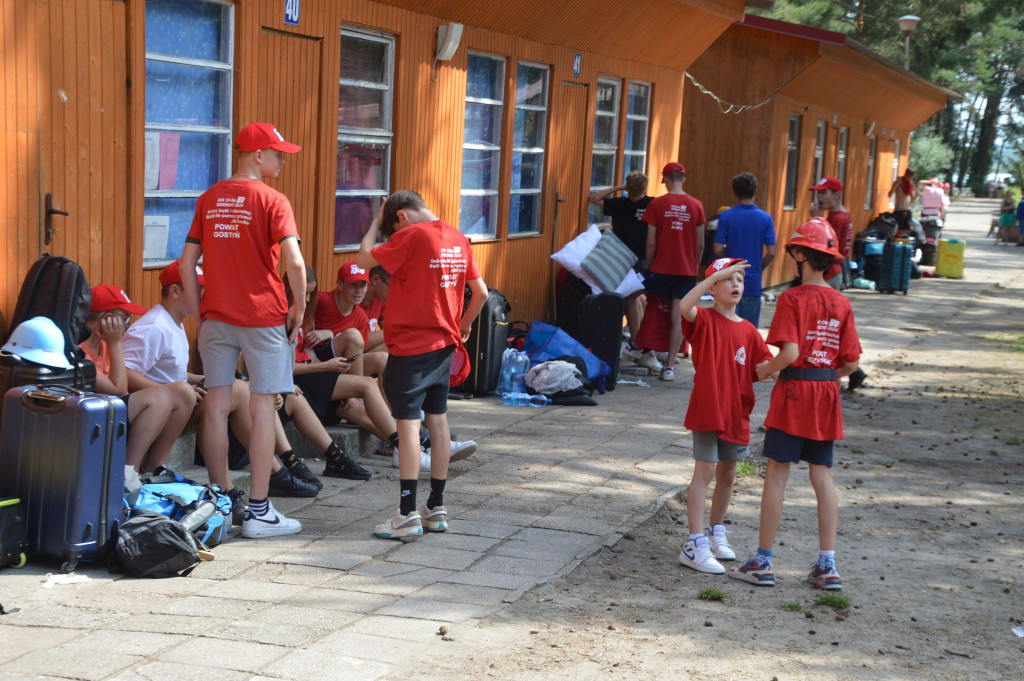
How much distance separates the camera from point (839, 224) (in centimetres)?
1272

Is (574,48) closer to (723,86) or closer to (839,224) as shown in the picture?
(839,224)

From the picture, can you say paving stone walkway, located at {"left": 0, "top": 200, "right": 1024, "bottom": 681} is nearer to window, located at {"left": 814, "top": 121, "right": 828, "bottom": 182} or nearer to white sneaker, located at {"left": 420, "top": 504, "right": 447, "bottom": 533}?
white sneaker, located at {"left": 420, "top": 504, "right": 447, "bottom": 533}

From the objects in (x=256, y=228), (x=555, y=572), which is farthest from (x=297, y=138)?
(x=555, y=572)

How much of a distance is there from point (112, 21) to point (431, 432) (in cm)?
275

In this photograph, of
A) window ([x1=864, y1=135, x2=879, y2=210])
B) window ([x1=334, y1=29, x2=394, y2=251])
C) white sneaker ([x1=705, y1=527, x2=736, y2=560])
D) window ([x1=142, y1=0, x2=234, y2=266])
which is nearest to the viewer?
white sneaker ([x1=705, y1=527, x2=736, y2=560])

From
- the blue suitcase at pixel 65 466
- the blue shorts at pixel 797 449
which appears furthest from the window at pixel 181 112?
the blue shorts at pixel 797 449

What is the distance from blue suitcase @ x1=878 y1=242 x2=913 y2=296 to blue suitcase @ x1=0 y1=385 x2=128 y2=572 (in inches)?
700

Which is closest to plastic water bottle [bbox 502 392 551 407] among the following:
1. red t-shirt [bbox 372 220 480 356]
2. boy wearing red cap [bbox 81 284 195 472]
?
red t-shirt [bbox 372 220 480 356]

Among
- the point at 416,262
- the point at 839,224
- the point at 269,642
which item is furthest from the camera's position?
the point at 839,224

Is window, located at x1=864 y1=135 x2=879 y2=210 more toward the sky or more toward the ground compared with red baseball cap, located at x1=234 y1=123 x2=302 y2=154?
more toward the sky

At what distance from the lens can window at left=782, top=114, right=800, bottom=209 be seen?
1967cm

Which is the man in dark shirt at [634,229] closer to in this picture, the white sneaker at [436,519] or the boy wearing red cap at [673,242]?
the boy wearing red cap at [673,242]

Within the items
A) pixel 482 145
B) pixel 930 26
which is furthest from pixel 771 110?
pixel 930 26

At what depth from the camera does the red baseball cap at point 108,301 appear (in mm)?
5641
